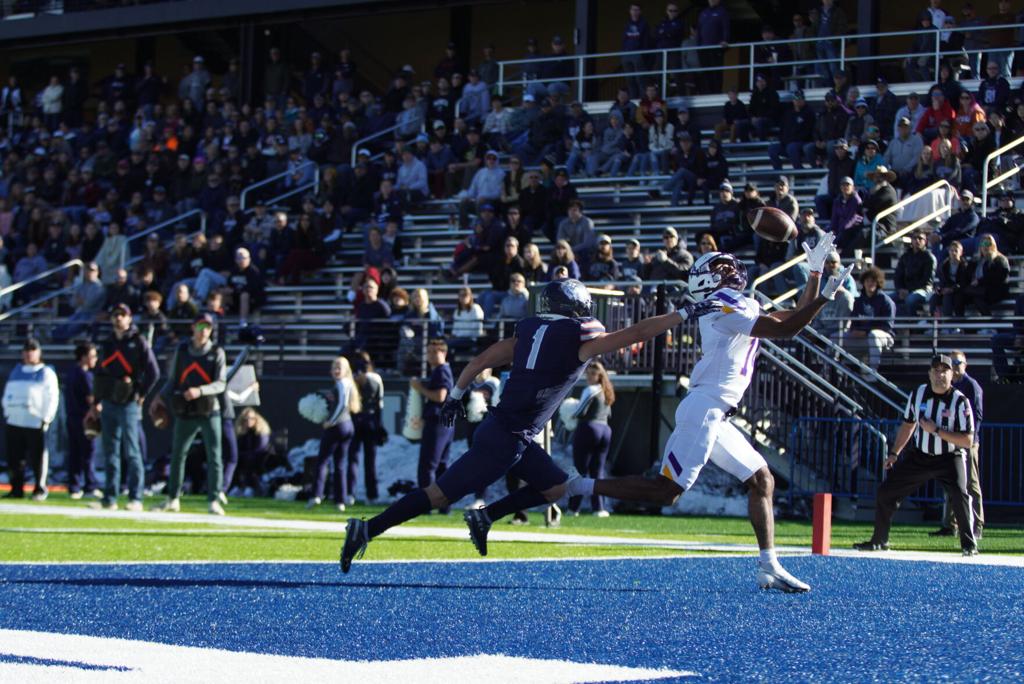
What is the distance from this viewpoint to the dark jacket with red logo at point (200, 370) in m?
14.4

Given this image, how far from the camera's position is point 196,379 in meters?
14.4

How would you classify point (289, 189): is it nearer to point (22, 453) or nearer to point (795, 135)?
point (795, 135)

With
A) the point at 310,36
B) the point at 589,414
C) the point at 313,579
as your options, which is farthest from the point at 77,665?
the point at 310,36

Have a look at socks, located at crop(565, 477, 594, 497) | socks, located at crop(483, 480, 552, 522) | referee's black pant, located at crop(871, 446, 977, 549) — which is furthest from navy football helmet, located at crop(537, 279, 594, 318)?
referee's black pant, located at crop(871, 446, 977, 549)

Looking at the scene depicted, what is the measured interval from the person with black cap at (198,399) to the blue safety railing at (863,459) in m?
5.90

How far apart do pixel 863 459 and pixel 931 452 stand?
13.7 ft

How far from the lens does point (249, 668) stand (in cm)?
567

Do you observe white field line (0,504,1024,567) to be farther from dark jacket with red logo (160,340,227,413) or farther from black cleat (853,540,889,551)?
dark jacket with red logo (160,340,227,413)

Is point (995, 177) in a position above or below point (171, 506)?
above

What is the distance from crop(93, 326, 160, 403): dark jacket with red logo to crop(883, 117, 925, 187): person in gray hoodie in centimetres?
981

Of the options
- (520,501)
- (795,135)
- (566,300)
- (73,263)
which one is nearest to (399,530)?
(520,501)

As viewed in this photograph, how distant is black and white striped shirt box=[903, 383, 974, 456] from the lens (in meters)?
12.2

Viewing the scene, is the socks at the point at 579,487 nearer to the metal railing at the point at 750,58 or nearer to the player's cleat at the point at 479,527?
the player's cleat at the point at 479,527

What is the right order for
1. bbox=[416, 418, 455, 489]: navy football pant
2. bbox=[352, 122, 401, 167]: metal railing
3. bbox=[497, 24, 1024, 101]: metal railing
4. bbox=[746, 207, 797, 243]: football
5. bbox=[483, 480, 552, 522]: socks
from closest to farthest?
bbox=[483, 480, 552, 522]: socks, bbox=[746, 207, 797, 243]: football, bbox=[416, 418, 455, 489]: navy football pant, bbox=[497, 24, 1024, 101]: metal railing, bbox=[352, 122, 401, 167]: metal railing
